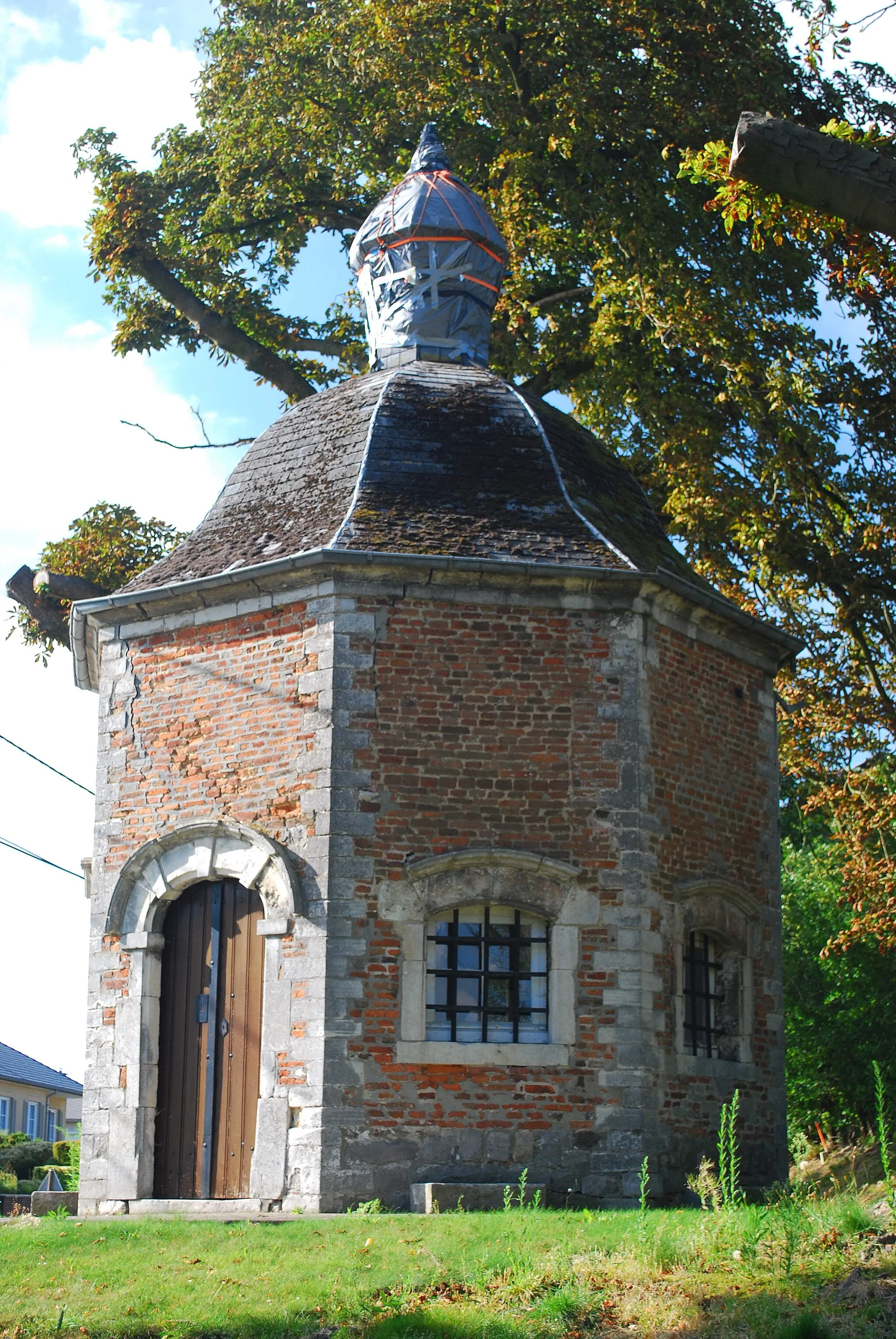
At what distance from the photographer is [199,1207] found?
11.6 m

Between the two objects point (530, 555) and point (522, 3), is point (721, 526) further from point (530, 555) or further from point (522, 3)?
point (522, 3)

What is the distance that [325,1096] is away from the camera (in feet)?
37.2

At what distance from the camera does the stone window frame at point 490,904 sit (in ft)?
38.3

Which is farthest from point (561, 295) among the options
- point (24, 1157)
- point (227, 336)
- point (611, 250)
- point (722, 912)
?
point (24, 1157)

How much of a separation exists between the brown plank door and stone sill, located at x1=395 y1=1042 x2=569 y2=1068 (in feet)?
4.11

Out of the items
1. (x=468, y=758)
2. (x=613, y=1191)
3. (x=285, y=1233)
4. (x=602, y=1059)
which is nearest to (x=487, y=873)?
(x=468, y=758)

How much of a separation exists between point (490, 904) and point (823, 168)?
23.2 ft

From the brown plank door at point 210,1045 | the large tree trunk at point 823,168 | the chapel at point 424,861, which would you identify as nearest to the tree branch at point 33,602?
the chapel at point 424,861

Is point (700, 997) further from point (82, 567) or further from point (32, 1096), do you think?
point (32, 1096)

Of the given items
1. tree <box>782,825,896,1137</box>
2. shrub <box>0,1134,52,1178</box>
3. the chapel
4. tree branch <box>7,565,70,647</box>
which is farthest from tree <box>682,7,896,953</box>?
shrub <box>0,1134,52,1178</box>

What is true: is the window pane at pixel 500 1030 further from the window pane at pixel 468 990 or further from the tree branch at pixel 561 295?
the tree branch at pixel 561 295

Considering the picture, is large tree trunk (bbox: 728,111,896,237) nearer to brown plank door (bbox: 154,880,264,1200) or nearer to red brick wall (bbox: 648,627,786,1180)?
red brick wall (bbox: 648,627,786,1180)

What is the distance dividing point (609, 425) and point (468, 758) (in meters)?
8.69

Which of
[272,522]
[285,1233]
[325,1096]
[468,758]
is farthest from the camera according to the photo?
[272,522]
